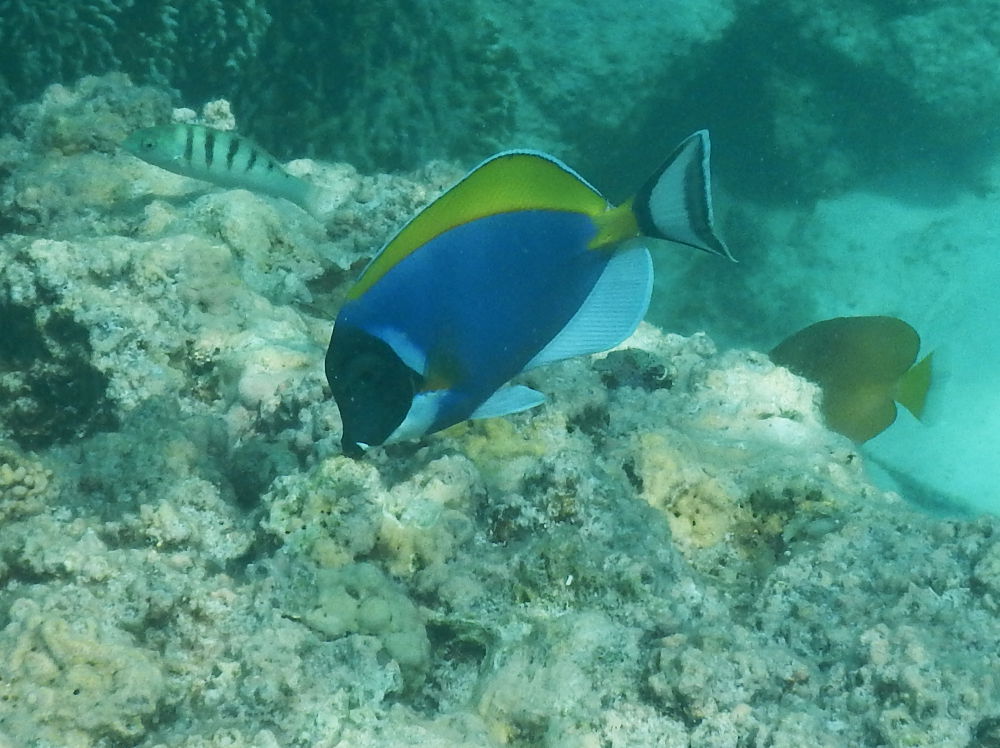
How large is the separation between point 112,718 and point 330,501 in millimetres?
803

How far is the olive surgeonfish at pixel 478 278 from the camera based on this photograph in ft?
4.66

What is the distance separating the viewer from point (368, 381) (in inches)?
57.1

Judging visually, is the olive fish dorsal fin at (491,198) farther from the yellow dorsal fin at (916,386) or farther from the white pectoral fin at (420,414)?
the yellow dorsal fin at (916,386)

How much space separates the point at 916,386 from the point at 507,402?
16.2 feet

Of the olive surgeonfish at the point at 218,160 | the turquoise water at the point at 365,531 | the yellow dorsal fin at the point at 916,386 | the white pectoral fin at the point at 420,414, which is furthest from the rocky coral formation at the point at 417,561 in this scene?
the yellow dorsal fin at the point at 916,386

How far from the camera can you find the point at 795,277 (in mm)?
10211

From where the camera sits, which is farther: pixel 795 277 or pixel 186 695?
pixel 795 277

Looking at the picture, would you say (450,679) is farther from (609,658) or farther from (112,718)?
(112,718)

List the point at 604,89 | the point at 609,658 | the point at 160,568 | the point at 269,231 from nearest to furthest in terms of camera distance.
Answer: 1. the point at 609,658
2. the point at 160,568
3. the point at 269,231
4. the point at 604,89

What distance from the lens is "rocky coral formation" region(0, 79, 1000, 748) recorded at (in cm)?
187

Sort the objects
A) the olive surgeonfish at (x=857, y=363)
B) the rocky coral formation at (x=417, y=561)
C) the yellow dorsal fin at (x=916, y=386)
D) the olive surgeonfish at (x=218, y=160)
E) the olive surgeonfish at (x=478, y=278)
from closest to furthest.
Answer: the olive surgeonfish at (x=478, y=278)
the rocky coral formation at (x=417, y=561)
the olive surgeonfish at (x=218, y=160)
the olive surgeonfish at (x=857, y=363)
the yellow dorsal fin at (x=916, y=386)

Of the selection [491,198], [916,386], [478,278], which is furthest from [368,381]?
[916,386]

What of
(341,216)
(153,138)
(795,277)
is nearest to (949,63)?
(795,277)

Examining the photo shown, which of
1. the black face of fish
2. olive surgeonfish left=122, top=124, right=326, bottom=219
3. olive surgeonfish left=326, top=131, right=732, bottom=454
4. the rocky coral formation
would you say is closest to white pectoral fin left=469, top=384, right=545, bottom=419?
olive surgeonfish left=326, top=131, right=732, bottom=454
